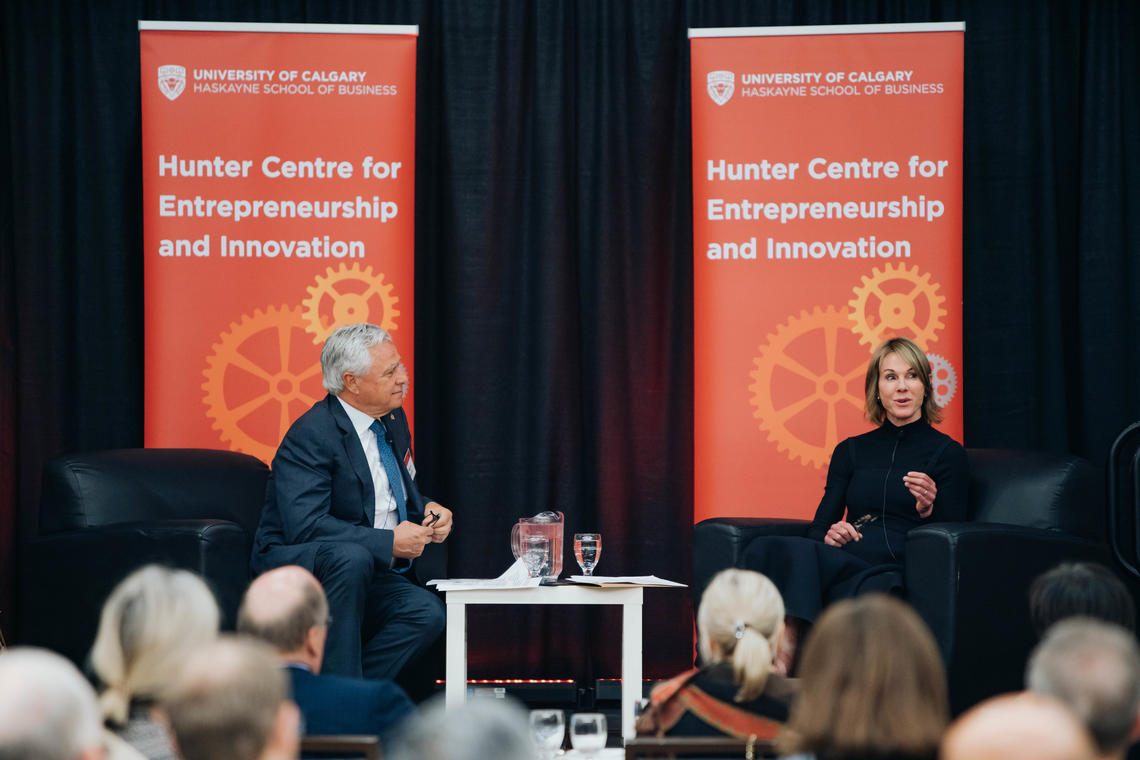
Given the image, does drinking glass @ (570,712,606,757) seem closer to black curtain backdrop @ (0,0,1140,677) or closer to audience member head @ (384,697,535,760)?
audience member head @ (384,697,535,760)

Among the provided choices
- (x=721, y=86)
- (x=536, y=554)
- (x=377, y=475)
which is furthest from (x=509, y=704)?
(x=721, y=86)

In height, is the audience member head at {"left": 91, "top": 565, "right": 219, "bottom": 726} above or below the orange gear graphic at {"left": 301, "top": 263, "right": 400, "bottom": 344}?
below

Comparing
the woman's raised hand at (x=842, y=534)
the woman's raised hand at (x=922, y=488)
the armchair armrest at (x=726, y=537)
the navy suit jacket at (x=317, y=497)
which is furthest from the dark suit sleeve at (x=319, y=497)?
the woman's raised hand at (x=922, y=488)

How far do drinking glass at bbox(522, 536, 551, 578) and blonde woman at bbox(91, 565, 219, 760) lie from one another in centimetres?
178

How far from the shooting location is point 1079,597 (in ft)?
8.12

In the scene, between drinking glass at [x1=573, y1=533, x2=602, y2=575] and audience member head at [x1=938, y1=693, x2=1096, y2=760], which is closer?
audience member head at [x1=938, y1=693, x2=1096, y2=760]

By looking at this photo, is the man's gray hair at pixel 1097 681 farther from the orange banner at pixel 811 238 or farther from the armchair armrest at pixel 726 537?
the orange banner at pixel 811 238

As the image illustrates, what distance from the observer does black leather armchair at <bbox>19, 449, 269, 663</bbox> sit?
3539 mm

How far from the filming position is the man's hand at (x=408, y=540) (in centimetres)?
382

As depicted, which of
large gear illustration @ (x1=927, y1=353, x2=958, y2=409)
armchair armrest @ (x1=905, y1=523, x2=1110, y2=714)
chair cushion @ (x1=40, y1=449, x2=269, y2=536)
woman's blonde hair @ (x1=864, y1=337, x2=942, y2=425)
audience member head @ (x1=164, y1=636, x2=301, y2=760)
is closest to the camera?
audience member head @ (x1=164, y1=636, x2=301, y2=760)

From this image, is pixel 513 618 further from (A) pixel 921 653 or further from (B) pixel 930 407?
(A) pixel 921 653

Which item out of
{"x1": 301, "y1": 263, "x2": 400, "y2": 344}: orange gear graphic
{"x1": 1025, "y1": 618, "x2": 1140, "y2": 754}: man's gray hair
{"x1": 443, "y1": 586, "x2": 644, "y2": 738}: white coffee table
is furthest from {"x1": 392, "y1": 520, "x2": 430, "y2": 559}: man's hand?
{"x1": 1025, "y1": 618, "x2": 1140, "y2": 754}: man's gray hair

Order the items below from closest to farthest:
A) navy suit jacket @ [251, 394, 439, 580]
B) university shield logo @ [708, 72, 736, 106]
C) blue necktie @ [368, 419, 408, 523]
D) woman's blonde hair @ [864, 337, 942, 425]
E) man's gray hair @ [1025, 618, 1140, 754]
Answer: man's gray hair @ [1025, 618, 1140, 754] → navy suit jacket @ [251, 394, 439, 580] → blue necktie @ [368, 419, 408, 523] → woman's blonde hair @ [864, 337, 942, 425] → university shield logo @ [708, 72, 736, 106]

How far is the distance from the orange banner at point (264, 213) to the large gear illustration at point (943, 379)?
1.94m
